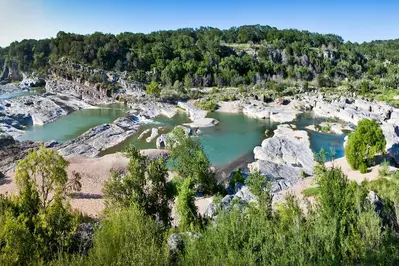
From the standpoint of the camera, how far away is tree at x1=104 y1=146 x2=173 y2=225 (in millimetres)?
21531

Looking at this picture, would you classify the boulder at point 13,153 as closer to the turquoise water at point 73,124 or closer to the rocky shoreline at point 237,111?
the rocky shoreline at point 237,111

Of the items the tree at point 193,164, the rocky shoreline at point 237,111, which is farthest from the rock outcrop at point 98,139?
the tree at point 193,164

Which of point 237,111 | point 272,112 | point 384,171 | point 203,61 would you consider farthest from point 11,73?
point 384,171

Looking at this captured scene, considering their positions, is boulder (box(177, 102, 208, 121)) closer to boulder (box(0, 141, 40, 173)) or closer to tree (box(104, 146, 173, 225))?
boulder (box(0, 141, 40, 173))

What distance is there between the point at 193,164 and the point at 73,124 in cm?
4550

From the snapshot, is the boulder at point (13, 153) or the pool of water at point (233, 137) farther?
the pool of water at point (233, 137)

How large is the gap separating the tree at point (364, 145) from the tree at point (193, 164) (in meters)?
15.7

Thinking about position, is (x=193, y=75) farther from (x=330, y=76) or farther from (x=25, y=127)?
(x=25, y=127)

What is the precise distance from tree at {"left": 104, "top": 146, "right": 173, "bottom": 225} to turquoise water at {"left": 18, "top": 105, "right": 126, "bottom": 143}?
39.2 metres

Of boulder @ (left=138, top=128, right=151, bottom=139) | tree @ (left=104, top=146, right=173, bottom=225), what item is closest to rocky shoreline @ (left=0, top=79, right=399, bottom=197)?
boulder @ (left=138, top=128, right=151, bottom=139)

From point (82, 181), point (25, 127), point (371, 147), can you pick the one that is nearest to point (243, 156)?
point (371, 147)

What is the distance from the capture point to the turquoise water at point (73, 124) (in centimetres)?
6044

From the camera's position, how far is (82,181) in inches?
1485

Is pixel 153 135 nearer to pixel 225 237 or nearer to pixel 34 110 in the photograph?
pixel 34 110
